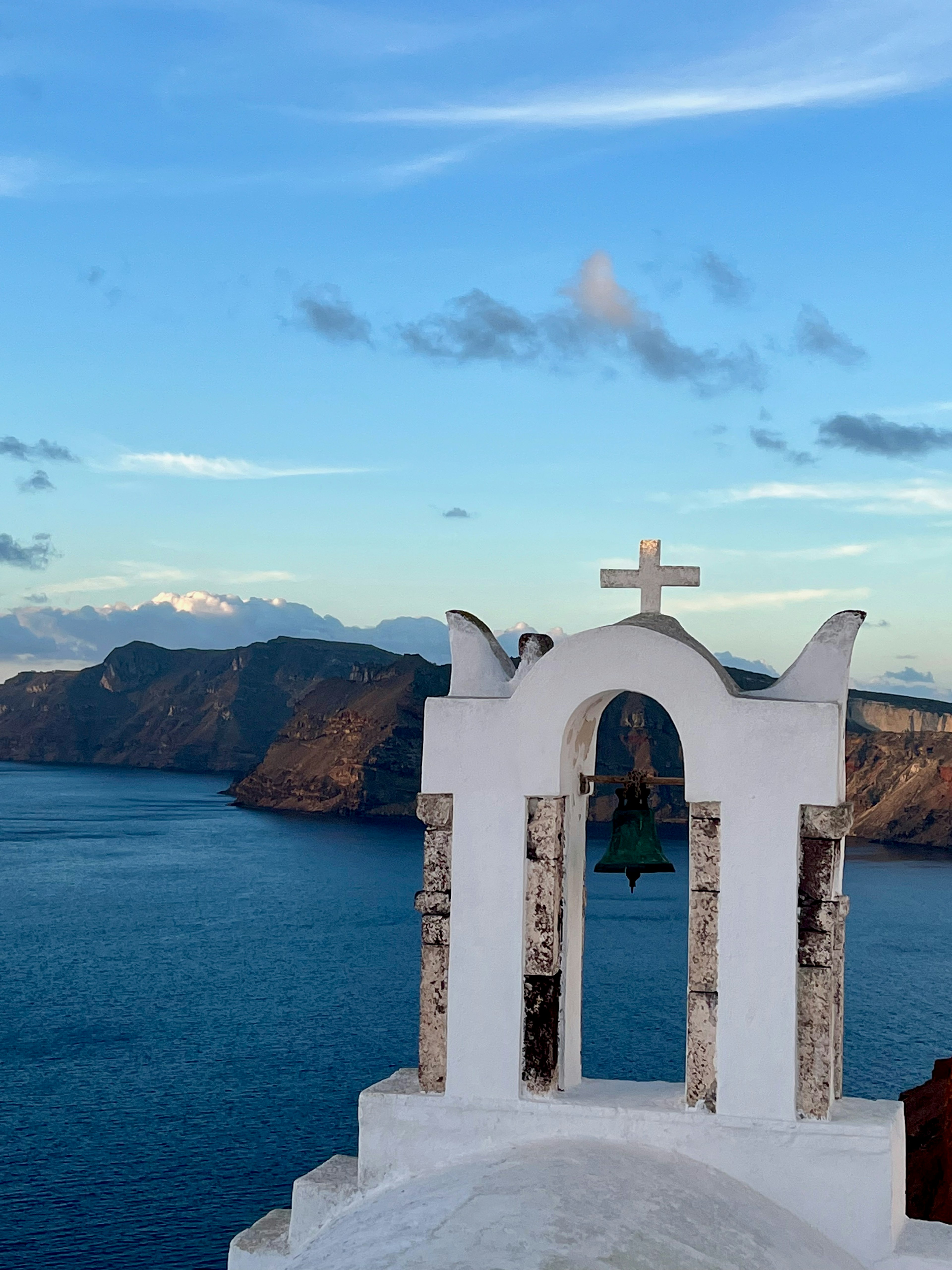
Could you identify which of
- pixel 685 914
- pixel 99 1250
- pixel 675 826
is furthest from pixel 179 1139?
pixel 675 826

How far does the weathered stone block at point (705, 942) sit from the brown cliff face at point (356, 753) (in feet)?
428

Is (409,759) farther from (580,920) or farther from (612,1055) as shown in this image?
(580,920)

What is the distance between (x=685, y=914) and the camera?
8538 centimetres

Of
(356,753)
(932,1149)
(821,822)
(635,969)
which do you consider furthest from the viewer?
(356,753)

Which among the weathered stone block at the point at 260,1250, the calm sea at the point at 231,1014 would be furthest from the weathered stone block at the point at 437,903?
the calm sea at the point at 231,1014

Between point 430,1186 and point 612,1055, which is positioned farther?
point 612,1055

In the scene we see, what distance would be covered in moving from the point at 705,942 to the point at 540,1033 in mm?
1098

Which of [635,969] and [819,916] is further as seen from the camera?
[635,969]

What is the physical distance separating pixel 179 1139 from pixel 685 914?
54.8m

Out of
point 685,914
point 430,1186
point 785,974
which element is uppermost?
point 785,974

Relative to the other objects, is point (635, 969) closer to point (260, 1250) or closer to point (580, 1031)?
point (580, 1031)

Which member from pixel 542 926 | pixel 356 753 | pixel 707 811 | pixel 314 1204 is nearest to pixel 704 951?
pixel 707 811

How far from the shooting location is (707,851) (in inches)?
293

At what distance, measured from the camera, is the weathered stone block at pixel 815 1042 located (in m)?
7.24
